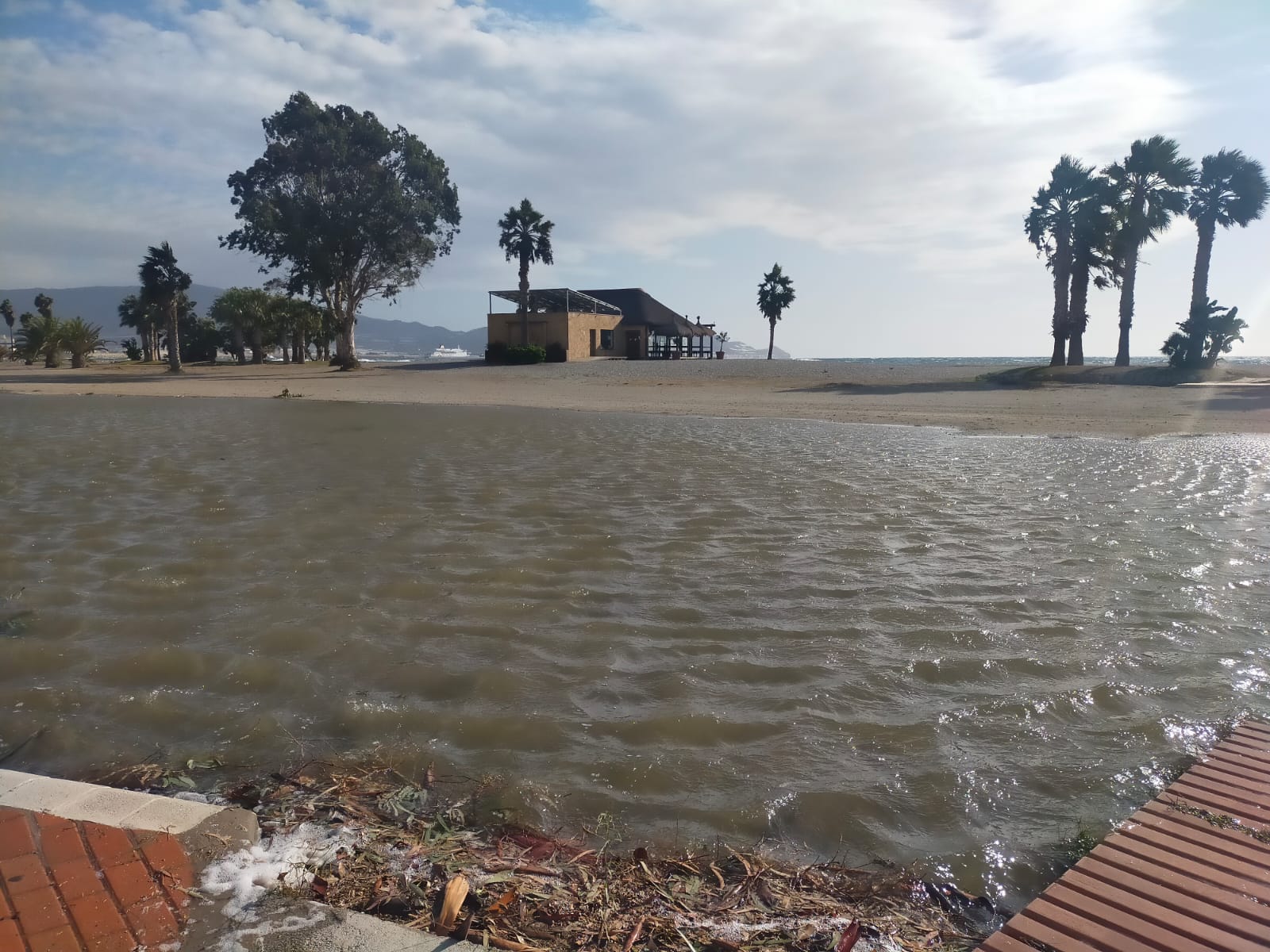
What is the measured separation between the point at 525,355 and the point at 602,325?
11.3m

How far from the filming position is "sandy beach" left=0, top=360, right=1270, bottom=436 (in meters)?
23.1

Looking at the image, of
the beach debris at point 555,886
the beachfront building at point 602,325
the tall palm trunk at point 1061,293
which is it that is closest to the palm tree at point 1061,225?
the tall palm trunk at point 1061,293

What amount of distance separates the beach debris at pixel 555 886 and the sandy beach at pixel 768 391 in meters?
18.7

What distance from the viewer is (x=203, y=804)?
3.07 m

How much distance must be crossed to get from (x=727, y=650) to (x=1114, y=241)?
42.8 meters

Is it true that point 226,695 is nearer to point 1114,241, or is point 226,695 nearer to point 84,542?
point 84,542

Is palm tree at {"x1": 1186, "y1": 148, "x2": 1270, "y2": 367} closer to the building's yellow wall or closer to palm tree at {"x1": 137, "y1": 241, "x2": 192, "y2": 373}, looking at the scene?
the building's yellow wall

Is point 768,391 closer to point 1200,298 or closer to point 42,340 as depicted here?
point 1200,298

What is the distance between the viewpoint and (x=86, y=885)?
251 centimetres

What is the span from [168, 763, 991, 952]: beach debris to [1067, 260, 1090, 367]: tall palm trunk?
44.7 metres

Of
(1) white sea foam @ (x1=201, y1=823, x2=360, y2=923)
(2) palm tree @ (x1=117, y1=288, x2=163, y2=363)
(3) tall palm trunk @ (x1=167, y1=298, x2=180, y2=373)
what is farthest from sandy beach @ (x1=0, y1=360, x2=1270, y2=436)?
(1) white sea foam @ (x1=201, y1=823, x2=360, y2=923)

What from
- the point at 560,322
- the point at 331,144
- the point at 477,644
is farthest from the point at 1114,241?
→ the point at 477,644

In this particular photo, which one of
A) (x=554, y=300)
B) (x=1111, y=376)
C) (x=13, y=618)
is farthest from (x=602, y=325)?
(x=13, y=618)

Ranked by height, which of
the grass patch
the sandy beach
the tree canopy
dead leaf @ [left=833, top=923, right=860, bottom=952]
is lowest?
dead leaf @ [left=833, top=923, right=860, bottom=952]
